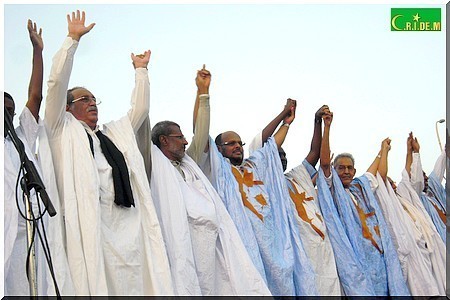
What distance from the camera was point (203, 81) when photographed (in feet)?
21.9

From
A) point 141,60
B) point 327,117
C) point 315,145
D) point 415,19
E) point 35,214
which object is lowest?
point 35,214

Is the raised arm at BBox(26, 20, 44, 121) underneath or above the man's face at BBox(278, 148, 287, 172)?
above

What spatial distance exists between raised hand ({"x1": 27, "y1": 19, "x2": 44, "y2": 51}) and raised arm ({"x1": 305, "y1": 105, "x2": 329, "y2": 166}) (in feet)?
8.98

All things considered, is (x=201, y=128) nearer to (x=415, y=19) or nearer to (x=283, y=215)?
(x=283, y=215)

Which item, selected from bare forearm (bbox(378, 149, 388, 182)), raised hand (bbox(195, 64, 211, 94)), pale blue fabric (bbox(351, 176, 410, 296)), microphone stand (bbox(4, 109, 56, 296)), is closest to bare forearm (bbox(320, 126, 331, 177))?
pale blue fabric (bbox(351, 176, 410, 296))

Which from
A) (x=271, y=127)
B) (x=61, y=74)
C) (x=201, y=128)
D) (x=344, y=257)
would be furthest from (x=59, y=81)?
(x=344, y=257)

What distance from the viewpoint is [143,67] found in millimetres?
6168

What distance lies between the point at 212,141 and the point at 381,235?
1850 millimetres

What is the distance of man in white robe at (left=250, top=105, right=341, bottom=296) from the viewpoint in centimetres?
701

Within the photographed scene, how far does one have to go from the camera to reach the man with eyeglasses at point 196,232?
5953mm

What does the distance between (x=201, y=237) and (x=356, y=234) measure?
175 cm

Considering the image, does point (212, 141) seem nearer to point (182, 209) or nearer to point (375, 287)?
point (182, 209)

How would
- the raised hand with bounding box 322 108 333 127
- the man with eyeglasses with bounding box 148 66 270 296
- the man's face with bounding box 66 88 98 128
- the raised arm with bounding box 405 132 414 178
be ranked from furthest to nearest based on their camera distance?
the raised arm with bounding box 405 132 414 178 → the raised hand with bounding box 322 108 333 127 → the man's face with bounding box 66 88 98 128 → the man with eyeglasses with bounding box 148 66 270 296

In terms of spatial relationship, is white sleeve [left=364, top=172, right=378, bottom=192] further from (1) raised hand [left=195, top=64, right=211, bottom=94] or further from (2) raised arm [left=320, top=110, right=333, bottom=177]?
(1) raised hand [left=195, top=64, right=211, bottom=94]
